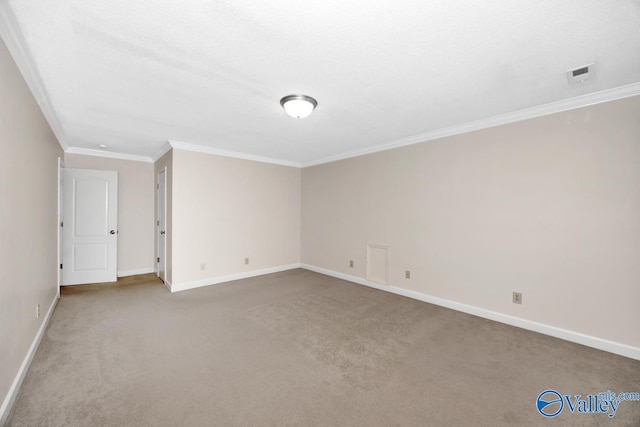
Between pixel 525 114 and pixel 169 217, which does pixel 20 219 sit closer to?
pixel 169 217

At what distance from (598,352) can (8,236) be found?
4.92 meters

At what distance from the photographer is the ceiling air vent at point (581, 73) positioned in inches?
84.3

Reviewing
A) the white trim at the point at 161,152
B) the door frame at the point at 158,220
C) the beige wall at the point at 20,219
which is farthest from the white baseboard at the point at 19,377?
the white trim at the point at 161,152

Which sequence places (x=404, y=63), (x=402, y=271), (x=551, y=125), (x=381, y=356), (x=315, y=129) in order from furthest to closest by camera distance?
(x=402, y=271)
(x=315, y=129)
(x=551, y=125)
(x=381, y=356)
(x=404, y=63)

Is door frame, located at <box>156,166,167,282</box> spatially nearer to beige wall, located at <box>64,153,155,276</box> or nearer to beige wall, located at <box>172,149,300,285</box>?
beige wall, located at <box>64,153,155,276</box>

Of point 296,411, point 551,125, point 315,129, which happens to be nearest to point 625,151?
point 551,125

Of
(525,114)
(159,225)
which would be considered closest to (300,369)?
(525,114)

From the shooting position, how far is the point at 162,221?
4.84 meters

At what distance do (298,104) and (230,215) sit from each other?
119 inches

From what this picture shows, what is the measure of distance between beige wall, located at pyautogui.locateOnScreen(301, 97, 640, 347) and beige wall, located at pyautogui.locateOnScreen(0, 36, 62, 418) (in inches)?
163

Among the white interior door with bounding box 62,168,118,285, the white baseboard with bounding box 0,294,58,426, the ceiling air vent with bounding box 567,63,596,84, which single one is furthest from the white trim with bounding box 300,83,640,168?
the white interior door with bounding box 62,168,118,285

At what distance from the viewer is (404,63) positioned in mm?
2068

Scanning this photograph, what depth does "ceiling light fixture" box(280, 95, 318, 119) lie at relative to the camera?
2.60 metres

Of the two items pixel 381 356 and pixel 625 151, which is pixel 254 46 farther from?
pixel 625 151
